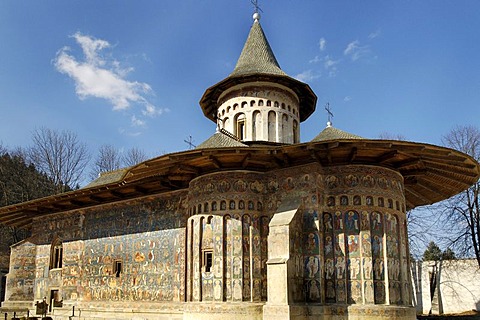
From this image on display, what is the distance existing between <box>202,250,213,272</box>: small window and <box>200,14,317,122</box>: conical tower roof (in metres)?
6.50

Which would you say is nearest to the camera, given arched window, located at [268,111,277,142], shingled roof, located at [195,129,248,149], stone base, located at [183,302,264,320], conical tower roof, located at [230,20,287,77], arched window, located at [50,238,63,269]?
stone base, located at [183,302,264,320]

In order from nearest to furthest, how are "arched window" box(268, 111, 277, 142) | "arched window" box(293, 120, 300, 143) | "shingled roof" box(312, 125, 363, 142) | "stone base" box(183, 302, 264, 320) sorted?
"stone base" box(183, 302, 264, 320)
"shingled roof" box(312, 125, 363, 142)
"arched window" box(268, 111, 277, 142)
"arched window" box(293, 120, 300, 143)

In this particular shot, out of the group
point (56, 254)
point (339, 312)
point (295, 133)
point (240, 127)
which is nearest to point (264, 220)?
point (339, 312)

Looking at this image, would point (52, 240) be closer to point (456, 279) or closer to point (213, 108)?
point (213, 108)

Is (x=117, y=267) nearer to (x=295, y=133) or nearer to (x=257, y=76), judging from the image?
(x=295, y=133)

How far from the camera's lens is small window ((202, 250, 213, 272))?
42.8ft

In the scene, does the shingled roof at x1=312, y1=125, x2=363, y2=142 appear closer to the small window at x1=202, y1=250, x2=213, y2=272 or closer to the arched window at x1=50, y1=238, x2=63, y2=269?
the small window at x1=202, y1=250, x2=213, y2=272

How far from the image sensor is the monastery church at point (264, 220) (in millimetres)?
11820

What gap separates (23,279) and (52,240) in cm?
289

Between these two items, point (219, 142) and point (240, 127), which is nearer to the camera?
point (219, 142)

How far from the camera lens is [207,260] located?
1312 cm

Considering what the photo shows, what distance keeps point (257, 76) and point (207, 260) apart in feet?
22.5

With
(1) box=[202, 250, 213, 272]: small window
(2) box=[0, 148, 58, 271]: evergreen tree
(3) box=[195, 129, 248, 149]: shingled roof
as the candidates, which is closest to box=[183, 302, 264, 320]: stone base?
(1) box=[202, 250, 213, 272]: small window

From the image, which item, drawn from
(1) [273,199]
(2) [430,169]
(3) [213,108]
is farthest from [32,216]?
(2) [430,169]
